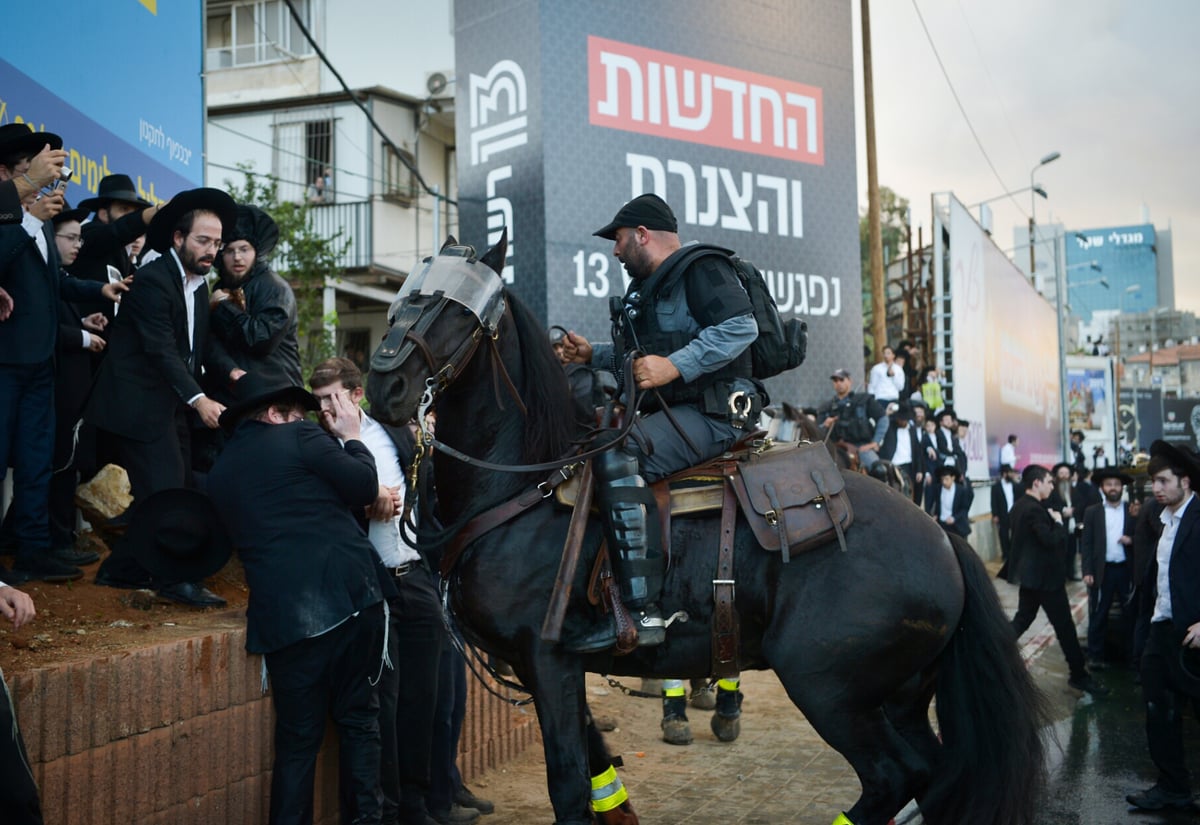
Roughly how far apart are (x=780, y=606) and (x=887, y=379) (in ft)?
41.4

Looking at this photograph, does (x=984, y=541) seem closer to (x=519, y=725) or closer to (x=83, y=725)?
(x=519, y=725)

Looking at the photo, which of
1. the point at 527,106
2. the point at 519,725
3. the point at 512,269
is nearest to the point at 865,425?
the point at 512,269

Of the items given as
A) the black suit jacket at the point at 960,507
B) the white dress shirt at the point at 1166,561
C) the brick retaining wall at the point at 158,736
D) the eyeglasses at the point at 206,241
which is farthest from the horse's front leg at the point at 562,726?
the black suit jacket at the point at 960,507

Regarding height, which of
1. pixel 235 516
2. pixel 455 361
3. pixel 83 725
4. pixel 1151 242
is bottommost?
pixel 83 725

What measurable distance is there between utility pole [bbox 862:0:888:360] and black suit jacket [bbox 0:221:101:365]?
57.7 ft

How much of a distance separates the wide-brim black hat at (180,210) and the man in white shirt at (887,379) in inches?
488

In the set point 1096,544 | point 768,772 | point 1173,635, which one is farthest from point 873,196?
point 768,772

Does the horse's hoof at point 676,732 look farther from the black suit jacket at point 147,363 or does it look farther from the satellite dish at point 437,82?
the satellite dish at point 437,82

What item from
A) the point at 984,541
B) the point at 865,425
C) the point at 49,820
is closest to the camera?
the point at 49,820

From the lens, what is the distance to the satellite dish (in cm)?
2408

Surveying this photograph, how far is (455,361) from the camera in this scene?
14.2 feet

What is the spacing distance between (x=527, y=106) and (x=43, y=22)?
8491mm

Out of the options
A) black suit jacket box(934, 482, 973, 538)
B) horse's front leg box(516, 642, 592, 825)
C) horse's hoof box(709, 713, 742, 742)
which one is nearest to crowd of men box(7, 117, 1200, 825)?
horse's front leg box(516, 642, 592, 825)

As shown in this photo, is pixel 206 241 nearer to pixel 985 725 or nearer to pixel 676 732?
pixel 985 725
